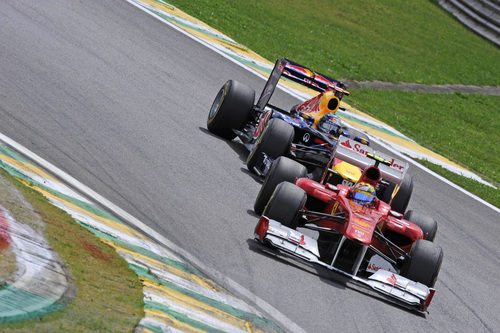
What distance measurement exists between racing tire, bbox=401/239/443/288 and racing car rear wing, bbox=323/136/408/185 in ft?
6.49

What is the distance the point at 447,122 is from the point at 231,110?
10.5 m

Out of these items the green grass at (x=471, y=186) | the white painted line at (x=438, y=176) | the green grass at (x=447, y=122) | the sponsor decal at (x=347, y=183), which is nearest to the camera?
the sponsor decal at (x=347, y=183)

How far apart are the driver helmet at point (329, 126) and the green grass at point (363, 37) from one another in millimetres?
7543

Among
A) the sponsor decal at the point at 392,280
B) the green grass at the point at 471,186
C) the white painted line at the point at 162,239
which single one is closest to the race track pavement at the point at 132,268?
the white painted line at the point at 162,239

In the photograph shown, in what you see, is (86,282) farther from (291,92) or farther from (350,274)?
(291,92)

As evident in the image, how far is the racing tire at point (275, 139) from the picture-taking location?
1123 cm

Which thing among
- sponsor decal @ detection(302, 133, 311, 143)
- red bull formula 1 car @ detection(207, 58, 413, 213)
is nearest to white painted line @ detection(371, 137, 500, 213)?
red bull formula 1 car @ detection(207, 58, 413, 213)

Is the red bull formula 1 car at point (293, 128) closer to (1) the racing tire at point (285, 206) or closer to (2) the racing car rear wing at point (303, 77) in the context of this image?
(2) the racing car rear wing at point (303, 77)

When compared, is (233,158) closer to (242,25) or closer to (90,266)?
(90,266)

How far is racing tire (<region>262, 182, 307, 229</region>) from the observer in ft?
29.7

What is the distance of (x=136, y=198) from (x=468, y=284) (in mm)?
4481

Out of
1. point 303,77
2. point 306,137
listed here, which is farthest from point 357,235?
point 303,77

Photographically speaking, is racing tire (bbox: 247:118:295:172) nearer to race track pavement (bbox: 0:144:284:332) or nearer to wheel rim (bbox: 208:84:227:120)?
wheel rim (bbox: 208:84:227:120)

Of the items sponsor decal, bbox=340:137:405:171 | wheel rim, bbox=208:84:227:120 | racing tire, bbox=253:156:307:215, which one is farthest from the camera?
wheel rim, bbox=208:84:227:120
